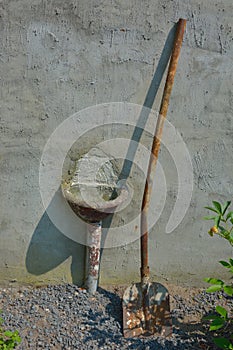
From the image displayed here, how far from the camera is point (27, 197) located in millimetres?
3332

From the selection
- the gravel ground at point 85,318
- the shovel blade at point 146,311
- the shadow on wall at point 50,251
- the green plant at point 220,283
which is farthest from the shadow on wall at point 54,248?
the green plant at point 220,283

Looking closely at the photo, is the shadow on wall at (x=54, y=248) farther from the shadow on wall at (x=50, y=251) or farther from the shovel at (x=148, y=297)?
the shovel at (x=148, y=297)

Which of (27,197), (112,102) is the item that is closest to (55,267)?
(27,197)

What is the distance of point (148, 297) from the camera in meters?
3.32

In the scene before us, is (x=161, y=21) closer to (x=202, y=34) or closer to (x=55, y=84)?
(x=202, y=34)

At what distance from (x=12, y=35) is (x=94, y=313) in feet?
5.64

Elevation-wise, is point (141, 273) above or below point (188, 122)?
below

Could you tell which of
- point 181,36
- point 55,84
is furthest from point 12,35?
point 181,36

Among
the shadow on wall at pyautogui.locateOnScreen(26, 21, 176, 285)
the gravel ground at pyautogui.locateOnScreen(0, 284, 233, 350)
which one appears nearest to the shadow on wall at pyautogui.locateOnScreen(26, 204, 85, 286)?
the shadow on wall at pyautogui.locateOnScreen(26, 21, 176, 285)

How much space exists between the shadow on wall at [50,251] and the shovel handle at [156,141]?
16.7 inches

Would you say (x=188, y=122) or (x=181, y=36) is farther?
(x=188, y=122)

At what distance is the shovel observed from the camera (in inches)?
125

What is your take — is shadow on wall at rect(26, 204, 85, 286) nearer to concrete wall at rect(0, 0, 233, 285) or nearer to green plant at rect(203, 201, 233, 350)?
concrete wall at rect(0, 0, 233, 285)

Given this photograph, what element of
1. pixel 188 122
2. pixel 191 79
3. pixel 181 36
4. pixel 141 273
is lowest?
pixel 141 273
